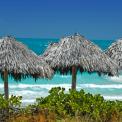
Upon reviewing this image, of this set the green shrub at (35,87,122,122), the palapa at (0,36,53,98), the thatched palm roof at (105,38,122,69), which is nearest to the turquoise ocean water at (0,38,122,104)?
the thatched palm roof at (105,38,122,69)

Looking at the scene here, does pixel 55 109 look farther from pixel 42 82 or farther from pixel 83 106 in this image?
pixel 42 82

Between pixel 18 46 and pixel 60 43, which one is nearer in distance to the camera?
pixel 18 46

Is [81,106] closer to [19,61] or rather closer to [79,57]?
[19,61]

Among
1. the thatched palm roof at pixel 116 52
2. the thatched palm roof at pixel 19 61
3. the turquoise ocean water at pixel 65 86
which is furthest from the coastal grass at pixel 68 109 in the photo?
the turquoise ocean water at pixel 65 86

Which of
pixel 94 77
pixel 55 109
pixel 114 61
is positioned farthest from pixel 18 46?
pixel 94 77

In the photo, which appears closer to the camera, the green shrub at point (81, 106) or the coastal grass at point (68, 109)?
the coastal grass at point (68, 109)

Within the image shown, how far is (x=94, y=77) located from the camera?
3688 cm

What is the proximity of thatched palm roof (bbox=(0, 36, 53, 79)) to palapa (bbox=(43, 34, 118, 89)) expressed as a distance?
0.60 meters

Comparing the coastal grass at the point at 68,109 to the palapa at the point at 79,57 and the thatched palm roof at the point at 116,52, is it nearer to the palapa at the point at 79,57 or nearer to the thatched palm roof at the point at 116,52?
the palapa at the point at 79,57

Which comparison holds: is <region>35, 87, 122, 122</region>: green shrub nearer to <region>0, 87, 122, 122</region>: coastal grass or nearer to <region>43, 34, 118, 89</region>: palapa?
<region>0, 87, 122, 122</region>: coastal grass

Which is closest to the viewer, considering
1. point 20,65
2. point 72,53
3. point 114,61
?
point 20,65

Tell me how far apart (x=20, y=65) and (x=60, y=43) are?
1412 millimetres

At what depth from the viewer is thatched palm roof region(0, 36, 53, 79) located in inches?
423

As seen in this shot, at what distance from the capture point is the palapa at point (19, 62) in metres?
10.8
